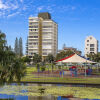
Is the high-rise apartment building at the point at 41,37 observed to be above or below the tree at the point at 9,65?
above

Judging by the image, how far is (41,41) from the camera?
471 ft

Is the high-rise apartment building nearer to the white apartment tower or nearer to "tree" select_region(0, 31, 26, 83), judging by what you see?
the white apartment tower

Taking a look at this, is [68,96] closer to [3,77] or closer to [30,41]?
[3,77]

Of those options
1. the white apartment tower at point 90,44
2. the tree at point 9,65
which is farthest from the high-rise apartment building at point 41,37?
the tree at point 9,65

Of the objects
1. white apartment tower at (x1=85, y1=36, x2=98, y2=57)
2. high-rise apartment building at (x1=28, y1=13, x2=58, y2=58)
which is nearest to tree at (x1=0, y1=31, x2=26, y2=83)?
high-rise apartment building at (x1=28, y1=13, x2=58, y2=58)

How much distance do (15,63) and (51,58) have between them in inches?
4472

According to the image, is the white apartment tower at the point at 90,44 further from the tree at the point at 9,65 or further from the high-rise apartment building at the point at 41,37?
the tree at the point at 9,65

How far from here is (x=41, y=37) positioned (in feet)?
470

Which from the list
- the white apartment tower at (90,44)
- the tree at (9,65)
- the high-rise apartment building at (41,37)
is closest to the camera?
the tree at (9,65)

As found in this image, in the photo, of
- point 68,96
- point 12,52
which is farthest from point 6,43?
point 68,96

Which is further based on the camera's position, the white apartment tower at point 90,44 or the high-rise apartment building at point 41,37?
the white apartment tower at point 90,44

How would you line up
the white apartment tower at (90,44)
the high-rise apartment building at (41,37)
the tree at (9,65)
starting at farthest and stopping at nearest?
the white apartment tower at (90,44) → the high-rise apartment building at (41,37) → the tree at (9,65)

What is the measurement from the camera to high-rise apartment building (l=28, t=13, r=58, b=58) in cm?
14062

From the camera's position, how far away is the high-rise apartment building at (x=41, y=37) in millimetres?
140625
